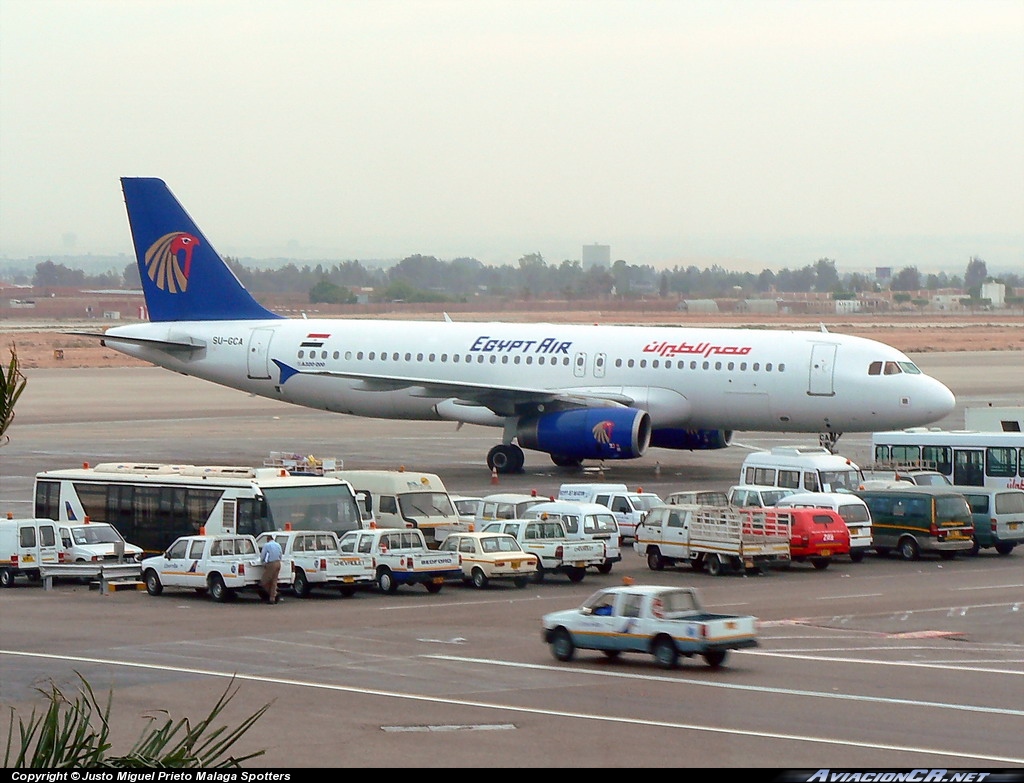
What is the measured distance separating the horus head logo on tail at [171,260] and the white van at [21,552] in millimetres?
27715

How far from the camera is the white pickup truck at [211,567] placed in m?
32.0

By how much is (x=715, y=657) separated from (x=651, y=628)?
106 cm

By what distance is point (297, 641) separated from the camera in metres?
27.0

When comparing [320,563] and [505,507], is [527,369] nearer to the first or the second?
[505,507]

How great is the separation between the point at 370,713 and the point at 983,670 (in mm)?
9608

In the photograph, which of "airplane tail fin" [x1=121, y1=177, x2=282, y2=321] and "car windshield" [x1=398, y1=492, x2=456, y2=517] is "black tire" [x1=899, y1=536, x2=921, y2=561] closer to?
"car windshield" [x1=398, y1=492, x2=456, y2=517]

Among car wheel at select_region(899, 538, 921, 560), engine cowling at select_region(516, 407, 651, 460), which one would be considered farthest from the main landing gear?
car wheel at select_region(899, 538, 921, 560)

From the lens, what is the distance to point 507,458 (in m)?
54.2

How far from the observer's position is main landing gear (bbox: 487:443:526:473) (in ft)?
178

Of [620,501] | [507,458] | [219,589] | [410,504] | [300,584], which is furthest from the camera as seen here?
[507,458]

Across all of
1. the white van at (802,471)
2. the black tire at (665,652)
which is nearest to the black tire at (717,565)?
the white van at (802,471)

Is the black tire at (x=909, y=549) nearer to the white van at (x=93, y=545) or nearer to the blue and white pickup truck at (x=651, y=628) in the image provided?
the blue and white pickup truck at (x=651, y=628)

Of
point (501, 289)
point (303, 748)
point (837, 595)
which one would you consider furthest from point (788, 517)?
point (501, 289)

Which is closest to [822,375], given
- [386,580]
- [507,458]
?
[507,458]
